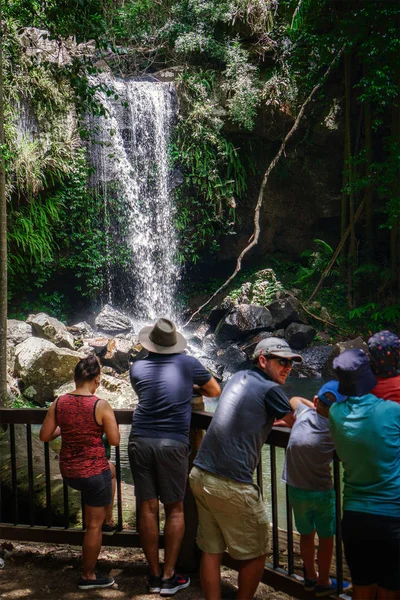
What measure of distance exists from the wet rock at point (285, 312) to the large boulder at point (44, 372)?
6.12 meters

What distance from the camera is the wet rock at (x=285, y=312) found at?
15047 millimetres

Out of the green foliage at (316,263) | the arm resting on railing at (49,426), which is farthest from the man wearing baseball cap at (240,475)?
the green foliage at (316,263)

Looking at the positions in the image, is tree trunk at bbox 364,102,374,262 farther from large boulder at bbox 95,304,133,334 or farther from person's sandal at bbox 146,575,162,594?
person's sandal at bbox 146,575,162,594

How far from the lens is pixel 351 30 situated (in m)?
13.9

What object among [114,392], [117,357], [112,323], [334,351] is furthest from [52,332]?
[334,351]

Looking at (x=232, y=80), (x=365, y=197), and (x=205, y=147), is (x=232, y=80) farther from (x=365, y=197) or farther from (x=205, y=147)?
(x=365, y=197)

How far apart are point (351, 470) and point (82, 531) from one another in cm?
209

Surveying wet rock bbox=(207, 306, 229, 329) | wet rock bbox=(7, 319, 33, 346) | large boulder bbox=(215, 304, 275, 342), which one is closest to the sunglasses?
wet rock bbox=(7, 319, 33, 346)

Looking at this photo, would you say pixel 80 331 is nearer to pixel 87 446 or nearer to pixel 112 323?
pixel 112 323

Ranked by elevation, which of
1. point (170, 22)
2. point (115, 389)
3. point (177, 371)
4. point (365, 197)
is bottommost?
point (115, 389)

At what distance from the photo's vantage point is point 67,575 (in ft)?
12.2

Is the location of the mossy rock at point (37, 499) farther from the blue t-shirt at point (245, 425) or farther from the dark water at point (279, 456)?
the dark water at point (279, 456)

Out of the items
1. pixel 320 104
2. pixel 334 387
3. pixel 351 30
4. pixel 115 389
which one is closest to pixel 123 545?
pixel 334 387

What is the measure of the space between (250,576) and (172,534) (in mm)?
620
